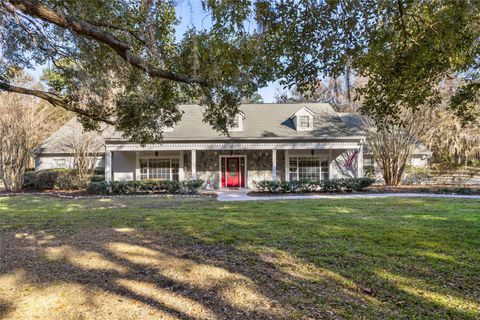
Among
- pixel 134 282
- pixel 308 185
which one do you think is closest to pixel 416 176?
pixel 308 185

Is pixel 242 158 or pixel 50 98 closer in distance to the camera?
pixel 50 98

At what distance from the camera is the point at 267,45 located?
189 inches

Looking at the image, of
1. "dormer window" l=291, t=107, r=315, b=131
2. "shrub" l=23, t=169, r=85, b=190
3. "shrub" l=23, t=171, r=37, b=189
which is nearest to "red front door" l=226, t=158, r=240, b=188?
"dormer window" l=291, t=107, r=315, b=131

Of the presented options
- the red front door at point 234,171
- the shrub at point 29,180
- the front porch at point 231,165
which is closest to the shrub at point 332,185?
the front porch at point 231,165

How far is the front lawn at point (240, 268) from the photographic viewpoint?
3.35m

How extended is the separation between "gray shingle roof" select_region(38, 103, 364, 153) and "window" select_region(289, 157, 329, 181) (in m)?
1.91

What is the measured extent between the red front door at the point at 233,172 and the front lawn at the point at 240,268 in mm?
11002

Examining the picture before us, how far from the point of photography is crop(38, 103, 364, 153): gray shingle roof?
56.7 ft

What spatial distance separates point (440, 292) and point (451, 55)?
10.4 feet

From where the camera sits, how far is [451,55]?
4523 mm

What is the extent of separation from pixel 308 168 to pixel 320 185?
3.40 m

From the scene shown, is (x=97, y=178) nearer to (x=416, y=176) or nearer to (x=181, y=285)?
(x=181, y=285)

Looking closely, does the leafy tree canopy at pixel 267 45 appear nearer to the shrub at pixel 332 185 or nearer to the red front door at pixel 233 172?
the shrub at pixel 332 185

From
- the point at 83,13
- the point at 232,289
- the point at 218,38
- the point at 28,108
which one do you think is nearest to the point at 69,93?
the point at 83,13
